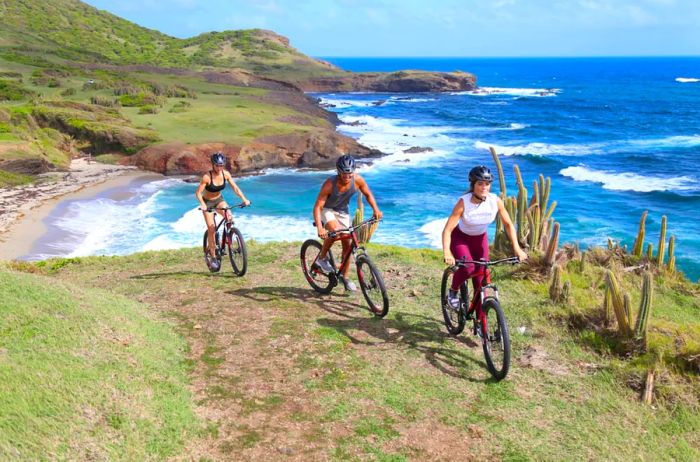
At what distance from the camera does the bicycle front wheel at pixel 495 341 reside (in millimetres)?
6982

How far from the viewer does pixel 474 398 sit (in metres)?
6.86

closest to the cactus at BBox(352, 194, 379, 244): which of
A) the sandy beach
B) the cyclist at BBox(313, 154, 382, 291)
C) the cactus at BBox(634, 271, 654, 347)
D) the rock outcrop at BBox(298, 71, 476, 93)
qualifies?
the cyclist at BBox(313, 154, 382, 291)

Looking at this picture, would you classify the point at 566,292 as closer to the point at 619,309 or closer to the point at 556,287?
the point at 556,287

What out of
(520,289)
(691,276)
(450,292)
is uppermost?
(450,292)

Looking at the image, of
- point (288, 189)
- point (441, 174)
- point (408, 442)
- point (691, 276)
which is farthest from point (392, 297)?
point (441, 174)

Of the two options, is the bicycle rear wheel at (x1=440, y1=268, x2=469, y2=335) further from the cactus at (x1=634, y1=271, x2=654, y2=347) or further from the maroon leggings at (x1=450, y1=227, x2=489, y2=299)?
the cactus at (x1=634, y1=271, x2=654, y2=347)

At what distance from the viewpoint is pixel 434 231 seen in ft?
90.7

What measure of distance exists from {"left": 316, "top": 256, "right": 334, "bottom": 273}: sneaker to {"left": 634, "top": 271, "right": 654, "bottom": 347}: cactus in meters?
4.61

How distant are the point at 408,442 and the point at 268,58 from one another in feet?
414

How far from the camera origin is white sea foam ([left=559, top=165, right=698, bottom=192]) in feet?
126

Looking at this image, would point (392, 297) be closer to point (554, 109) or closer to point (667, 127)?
point (667, 127)

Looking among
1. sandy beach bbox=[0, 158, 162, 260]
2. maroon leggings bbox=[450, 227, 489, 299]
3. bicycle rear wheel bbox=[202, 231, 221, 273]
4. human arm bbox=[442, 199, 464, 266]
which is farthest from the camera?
sandy beach bbox=[0, 158, 162, 260]

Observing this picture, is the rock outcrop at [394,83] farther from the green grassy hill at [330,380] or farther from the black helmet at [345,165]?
the green grassy hill at [330,380]

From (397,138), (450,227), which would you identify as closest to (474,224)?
(450,227)
